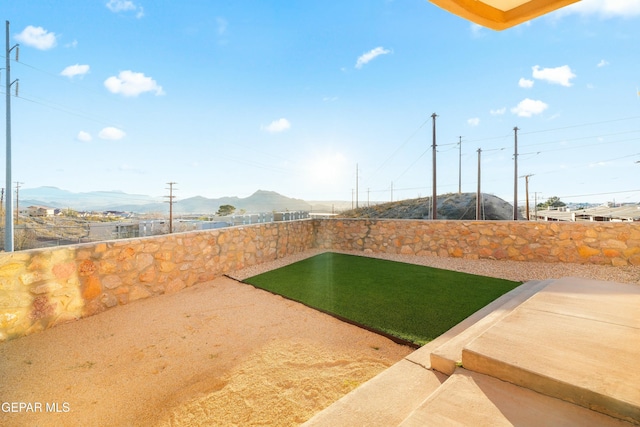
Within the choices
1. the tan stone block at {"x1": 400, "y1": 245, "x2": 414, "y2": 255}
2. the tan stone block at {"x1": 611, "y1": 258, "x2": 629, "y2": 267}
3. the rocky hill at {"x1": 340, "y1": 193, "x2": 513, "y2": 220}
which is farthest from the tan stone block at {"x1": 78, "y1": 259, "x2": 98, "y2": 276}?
the rocky hill at {"x1": 340, "y1": 193, "x2": 513, "y2": 220}

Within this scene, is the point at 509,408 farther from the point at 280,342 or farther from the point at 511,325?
the point at 280,342

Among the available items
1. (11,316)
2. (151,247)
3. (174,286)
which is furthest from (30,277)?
(174,286)

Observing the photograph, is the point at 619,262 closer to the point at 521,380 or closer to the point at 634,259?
→ the point at 634,259

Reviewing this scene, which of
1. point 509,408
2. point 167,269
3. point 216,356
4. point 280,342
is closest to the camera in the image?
point 509,408

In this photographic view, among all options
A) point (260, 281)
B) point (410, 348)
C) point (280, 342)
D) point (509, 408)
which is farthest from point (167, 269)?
point (509, 408)

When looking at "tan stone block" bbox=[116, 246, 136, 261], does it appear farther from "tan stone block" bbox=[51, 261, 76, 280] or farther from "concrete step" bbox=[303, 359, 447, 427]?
"concrete step" bbox=[303, 359, 447, 427]

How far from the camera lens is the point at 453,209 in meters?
24.7

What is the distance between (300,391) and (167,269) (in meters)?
3.32

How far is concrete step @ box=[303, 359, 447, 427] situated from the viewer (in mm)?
1573

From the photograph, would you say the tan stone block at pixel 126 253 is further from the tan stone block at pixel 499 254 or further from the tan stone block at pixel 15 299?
the tan stone block at pixel 499 254

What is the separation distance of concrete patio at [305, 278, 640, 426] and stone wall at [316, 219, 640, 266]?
4.05 meters

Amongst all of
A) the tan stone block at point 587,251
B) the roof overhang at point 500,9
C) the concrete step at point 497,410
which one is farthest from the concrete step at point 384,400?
the tan stone block at point 587,251

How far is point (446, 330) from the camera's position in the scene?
297 centimetres

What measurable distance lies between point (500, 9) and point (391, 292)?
142 inches
